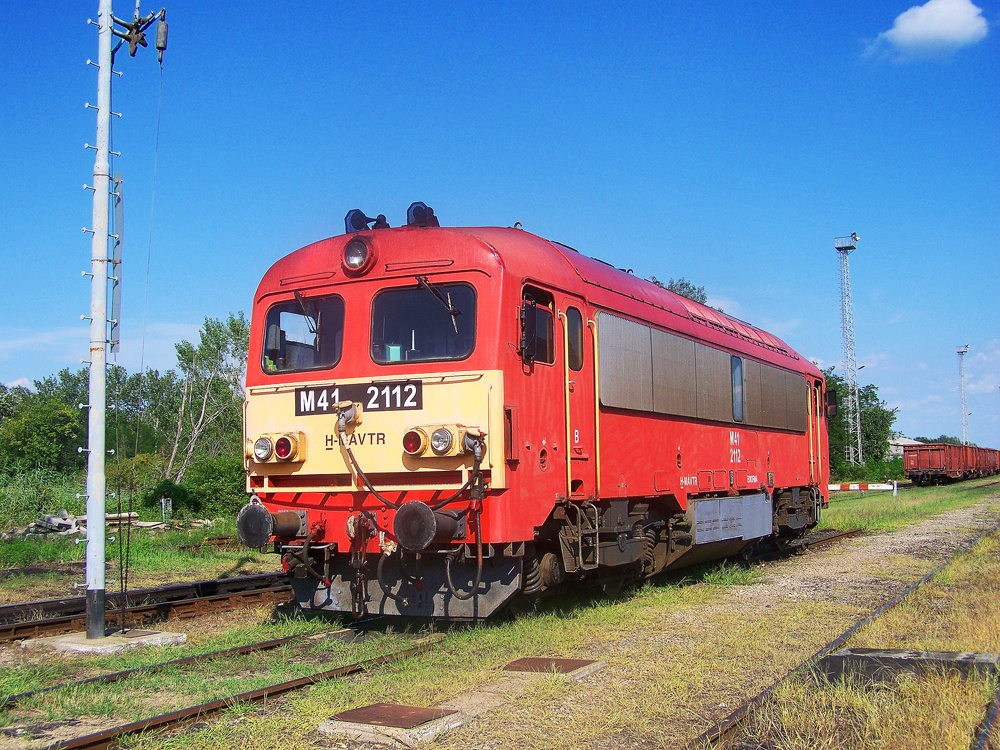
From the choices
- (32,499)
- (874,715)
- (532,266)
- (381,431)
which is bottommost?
(874,715)

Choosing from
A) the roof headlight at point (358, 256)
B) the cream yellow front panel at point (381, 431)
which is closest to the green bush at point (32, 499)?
the cream yellow front panel at point (381, 431)

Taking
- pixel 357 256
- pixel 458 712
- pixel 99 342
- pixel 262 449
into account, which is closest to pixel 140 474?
pixel 99 342

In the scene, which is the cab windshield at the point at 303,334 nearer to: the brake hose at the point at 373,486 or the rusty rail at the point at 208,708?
the brake hose at the point at 373,486

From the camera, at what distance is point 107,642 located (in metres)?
7.97

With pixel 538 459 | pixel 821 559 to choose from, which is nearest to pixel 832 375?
pixel 821 559

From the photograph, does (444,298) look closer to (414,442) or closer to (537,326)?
(537,326)

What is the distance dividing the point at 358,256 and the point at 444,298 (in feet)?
3.35

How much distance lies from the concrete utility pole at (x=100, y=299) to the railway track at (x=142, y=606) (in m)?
0.41

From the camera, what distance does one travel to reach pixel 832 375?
69.7 m

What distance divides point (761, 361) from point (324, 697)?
33.5 feet

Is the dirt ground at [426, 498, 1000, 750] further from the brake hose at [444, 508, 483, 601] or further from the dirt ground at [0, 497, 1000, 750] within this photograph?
the brake hose at [444, 508, 483, 601]

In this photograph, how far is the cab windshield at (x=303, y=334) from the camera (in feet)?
27.8

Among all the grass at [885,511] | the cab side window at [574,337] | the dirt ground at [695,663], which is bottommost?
the grass at [885,511]

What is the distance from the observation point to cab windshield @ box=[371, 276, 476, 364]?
7875 mm
